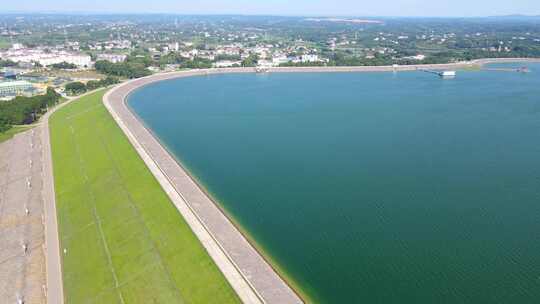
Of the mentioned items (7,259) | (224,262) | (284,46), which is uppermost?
(284,46)

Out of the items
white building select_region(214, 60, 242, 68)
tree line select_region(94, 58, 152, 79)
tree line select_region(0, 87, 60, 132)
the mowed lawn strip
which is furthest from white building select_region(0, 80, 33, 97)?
white building select_region(214, 60, 242, 68)

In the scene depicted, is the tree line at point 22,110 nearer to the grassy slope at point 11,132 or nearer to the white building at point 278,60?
the grassy slope at point 11,132

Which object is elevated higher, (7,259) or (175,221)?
(175,221)

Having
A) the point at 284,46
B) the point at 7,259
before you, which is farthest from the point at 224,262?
the point at 284,46

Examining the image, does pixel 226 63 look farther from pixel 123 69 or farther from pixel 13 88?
pixel 13 88

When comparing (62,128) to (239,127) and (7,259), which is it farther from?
(7,259)

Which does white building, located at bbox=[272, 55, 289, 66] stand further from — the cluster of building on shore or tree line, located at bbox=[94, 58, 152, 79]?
tree line, located at bbox=[94, 58, 152, 79]

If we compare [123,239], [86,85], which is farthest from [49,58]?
[123,239]

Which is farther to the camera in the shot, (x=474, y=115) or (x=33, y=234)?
(x=474, y=115)
